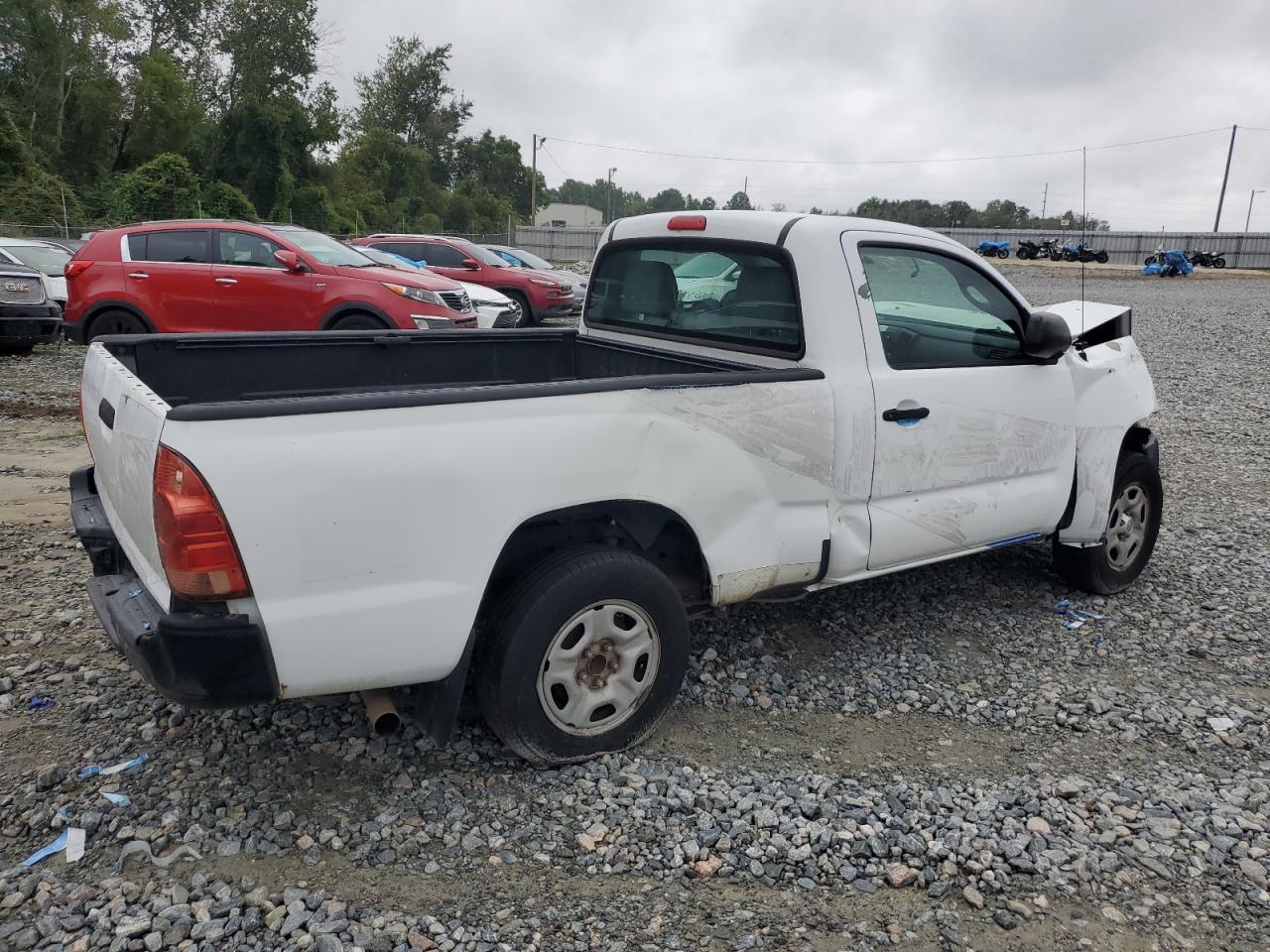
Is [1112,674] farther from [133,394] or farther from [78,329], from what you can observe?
[78,329]

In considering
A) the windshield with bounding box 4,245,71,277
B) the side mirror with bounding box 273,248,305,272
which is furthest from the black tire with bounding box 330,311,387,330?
the windshield with bounding box 4,245,71,277

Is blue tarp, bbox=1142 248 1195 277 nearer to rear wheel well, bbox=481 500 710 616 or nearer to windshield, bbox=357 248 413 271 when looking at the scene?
windshield, bbox=357 248 413 271

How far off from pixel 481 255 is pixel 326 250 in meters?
6.25

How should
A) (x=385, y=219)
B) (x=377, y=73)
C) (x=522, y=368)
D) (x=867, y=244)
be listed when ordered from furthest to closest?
(x=377, y=73) → (x=385, y=219) → (x=522, y=368) → (x=867, y=244)

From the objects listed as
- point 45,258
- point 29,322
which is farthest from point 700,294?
point 45,258

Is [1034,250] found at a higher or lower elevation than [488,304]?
higher

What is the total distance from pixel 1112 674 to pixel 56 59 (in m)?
50.8

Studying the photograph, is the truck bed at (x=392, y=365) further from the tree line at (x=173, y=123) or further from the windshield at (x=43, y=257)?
the tree line at (x=173, y=123)

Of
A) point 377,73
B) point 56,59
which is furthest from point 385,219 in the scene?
point 377,73

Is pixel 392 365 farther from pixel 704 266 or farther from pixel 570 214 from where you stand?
pixel 570 214

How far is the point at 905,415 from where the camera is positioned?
3850 millimetres

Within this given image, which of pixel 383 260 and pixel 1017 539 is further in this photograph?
pixel 383 260

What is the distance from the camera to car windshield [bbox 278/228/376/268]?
11.3m

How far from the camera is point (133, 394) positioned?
2.86 m
